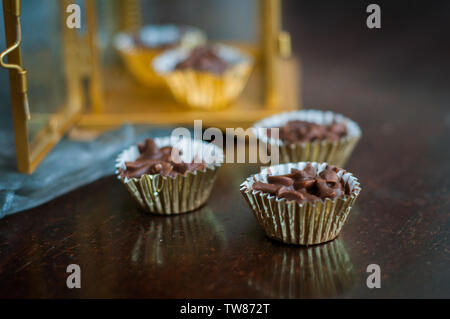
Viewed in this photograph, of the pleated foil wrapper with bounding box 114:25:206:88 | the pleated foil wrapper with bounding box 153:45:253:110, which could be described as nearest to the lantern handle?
the pleated foil wrapper with bounding box 153:45:253:110

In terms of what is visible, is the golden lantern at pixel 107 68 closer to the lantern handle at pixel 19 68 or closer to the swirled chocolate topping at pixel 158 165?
the lantern handle at pixel 19 68

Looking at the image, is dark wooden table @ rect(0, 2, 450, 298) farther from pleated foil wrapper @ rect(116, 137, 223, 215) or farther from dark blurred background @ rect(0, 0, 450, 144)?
dark blurred background @ rect(0, 0, 450, 144)

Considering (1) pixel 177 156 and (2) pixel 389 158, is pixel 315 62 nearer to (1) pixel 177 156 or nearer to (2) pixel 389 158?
(2) pixel 389 158

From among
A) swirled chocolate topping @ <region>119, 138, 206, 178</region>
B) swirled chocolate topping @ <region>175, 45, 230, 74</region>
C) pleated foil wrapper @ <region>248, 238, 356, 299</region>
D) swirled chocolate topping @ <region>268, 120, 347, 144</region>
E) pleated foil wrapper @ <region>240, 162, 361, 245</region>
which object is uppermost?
swirled chocolate topping @ <region>175, 45, 230, 74</region>

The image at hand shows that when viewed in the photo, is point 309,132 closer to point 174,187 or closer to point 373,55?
point 174,187

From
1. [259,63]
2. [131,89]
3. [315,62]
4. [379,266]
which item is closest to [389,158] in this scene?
[379,266]

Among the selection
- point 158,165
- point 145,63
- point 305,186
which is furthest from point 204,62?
point 305,186
